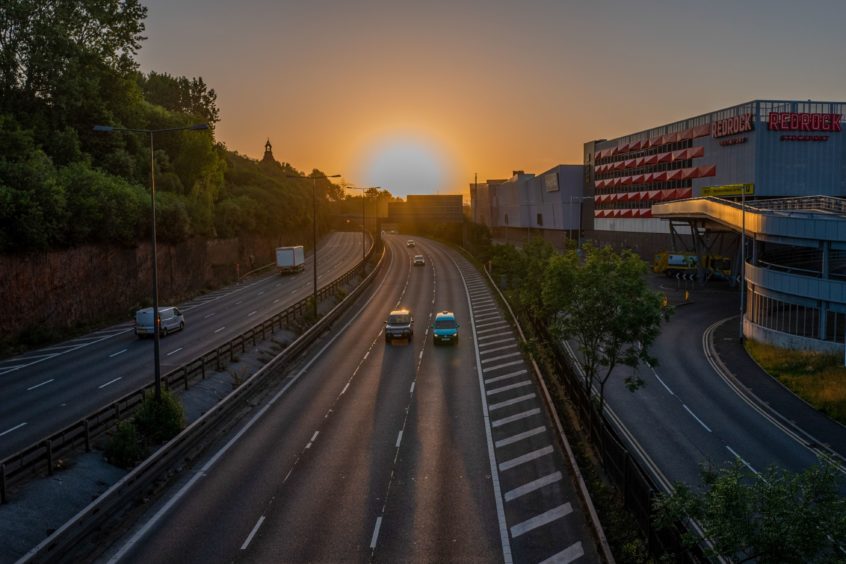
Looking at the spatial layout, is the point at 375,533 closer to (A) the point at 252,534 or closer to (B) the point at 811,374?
(A) the point at 252,534

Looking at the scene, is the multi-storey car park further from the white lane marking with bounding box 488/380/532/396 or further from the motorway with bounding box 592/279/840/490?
the white lane marking with bounding box 488/380/532/396

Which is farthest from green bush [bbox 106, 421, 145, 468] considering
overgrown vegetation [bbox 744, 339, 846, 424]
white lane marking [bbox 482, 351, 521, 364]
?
overgrown vegetation [bbox 744, 339, 846, 424]

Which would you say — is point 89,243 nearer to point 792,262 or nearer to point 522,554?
point 522,554

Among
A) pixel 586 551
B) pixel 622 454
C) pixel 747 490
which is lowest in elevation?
pixel 586 551

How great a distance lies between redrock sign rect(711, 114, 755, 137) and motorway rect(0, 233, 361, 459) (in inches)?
2226

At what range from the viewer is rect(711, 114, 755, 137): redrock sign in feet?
266

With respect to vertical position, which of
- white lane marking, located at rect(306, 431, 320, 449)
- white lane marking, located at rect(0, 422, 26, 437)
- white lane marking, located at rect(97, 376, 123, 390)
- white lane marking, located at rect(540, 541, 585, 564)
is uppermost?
white lane marking, located at rect(97, 376, 123, 390)

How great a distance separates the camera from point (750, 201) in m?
78.9

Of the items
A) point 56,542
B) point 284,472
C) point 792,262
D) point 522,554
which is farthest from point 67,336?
point 792,262

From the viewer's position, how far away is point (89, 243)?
2128 inches

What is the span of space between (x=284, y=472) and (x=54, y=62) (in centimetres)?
5812

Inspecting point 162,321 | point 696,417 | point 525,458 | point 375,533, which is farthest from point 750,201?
point 375,533

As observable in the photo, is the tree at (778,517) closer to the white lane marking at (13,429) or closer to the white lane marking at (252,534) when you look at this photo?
the white lane marking at (252,534)

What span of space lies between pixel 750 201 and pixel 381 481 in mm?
70643
